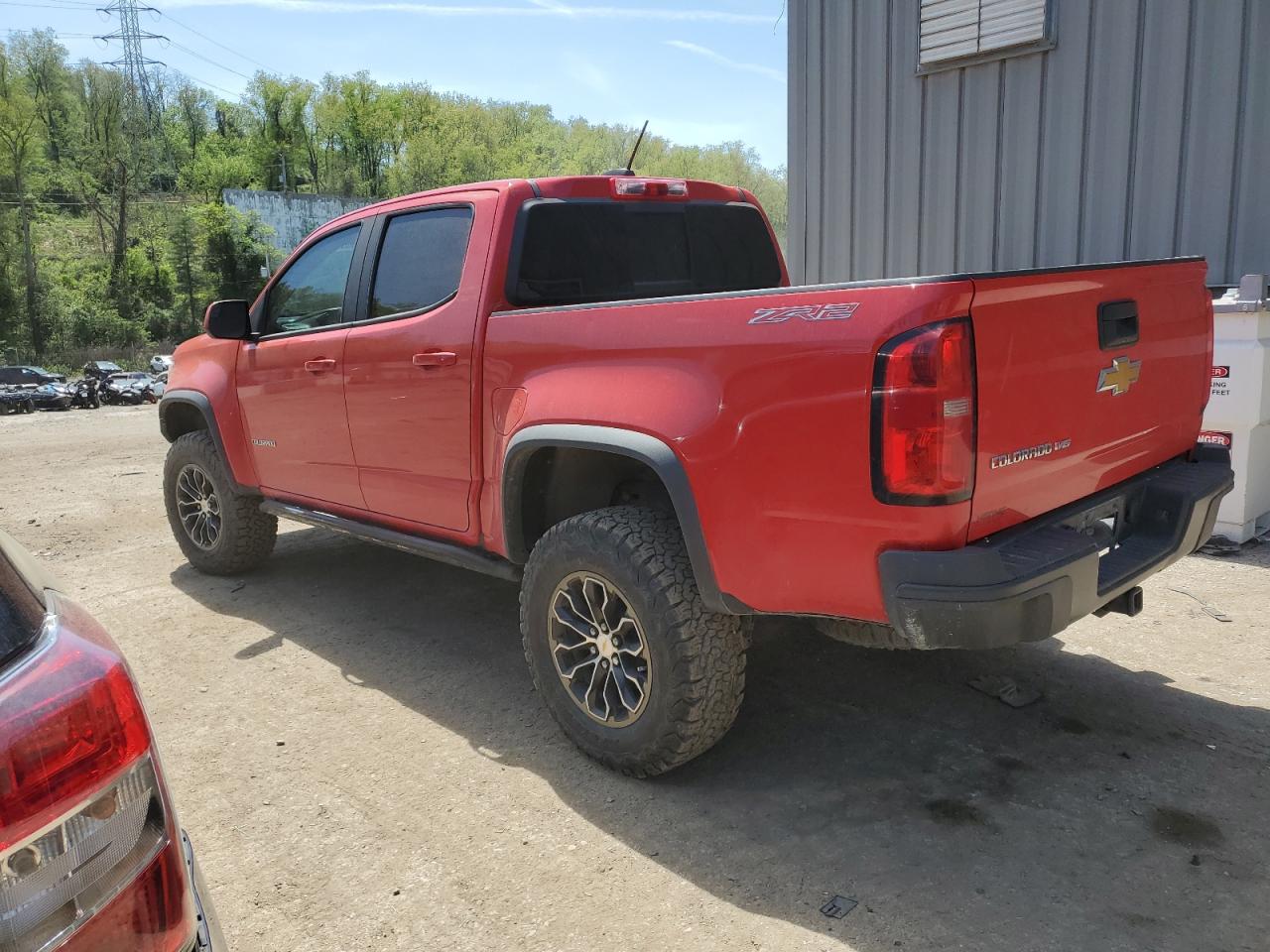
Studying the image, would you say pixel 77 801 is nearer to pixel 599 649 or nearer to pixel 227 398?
pixel 599 649

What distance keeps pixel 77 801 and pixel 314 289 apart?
379 cm

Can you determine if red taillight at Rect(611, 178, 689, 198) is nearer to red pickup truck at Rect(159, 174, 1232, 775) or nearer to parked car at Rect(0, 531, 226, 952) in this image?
red pickup truck at Rect(159, 174, 1232, 775)

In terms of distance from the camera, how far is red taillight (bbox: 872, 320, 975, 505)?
2346 millimetres

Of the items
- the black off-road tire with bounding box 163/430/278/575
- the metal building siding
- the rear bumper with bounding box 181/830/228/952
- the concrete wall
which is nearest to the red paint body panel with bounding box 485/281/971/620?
the rear bumper with bounding box 181/830/228/952

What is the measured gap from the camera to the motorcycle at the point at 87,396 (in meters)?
23.3

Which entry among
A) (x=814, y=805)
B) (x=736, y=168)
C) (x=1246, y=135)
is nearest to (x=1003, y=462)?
(x=814, y=805)

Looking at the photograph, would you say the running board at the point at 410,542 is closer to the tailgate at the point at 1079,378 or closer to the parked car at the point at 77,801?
the tailgate at the point at 1079,378

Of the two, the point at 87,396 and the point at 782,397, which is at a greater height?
the point at 782,397

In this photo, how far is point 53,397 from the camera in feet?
74.4

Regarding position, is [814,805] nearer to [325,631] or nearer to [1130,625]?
[1130,625]

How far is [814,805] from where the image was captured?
119 inches

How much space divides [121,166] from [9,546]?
74858 millimetres

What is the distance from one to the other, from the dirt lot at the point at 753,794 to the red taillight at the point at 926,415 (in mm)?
1097

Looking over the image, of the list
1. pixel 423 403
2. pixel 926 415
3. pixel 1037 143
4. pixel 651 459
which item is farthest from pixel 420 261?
pixel 1037 143
